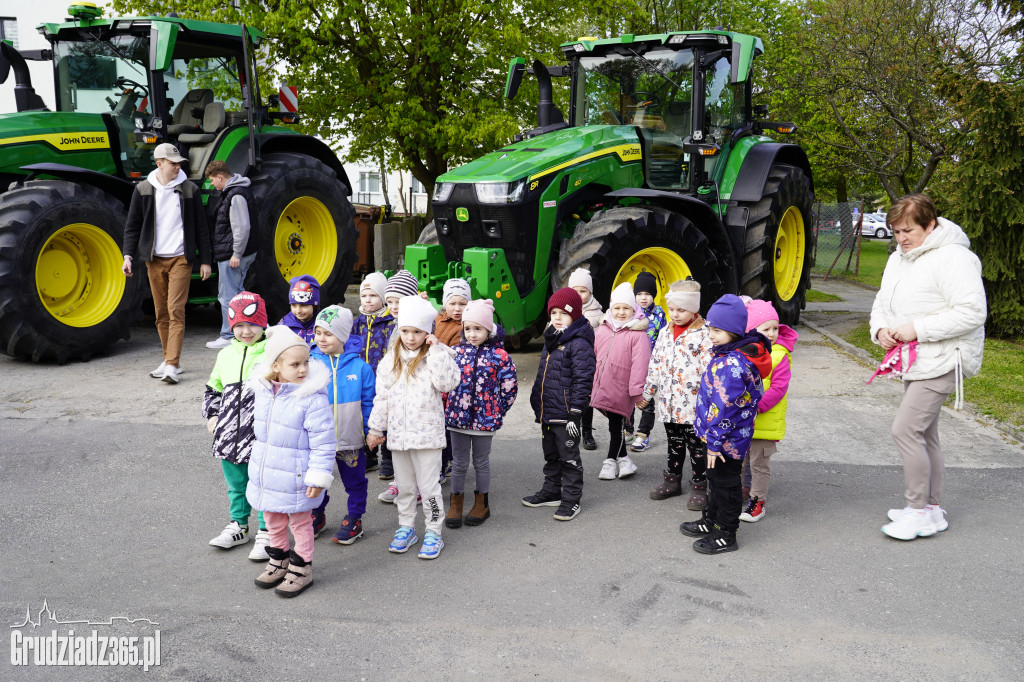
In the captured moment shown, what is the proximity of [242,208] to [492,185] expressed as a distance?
2.53m

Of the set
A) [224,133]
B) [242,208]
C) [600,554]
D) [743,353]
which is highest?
[224,133]

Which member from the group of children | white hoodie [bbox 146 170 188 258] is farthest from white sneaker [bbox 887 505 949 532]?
white hoodie [bbox 146 170 188 258]

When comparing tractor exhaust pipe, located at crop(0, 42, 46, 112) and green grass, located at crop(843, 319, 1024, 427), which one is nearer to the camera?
green grass, located at crop(843, 319, 1024, 427)

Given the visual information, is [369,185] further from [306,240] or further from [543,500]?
[543,500]

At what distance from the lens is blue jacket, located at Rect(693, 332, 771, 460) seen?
15.2ft

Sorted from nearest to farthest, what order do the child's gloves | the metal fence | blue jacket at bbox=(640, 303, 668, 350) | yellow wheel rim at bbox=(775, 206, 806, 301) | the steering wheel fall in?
the child's gloves → blue jacket at bbox=(640, 303, 668, 350) → the steering wheel → yellow wheel rim at bbox=(775, 206, 806, 301) → the metal fence

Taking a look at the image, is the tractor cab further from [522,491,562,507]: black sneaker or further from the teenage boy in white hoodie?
[522,491,562,507]: black sneaker

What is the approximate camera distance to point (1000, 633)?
3.84 m

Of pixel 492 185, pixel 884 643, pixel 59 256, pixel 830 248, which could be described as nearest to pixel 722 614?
pixel 884 643

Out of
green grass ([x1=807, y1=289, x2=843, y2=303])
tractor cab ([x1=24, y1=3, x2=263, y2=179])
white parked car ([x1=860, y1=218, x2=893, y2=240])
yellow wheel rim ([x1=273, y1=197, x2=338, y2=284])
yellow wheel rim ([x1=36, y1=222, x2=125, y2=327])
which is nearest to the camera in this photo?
yellow wheel rim ([x1=36, y1=222, x2=125, y2=327])

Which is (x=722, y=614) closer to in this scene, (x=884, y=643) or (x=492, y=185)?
(x=884, y=643)

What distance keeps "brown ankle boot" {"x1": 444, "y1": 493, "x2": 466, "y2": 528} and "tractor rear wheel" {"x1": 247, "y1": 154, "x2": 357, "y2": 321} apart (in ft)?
17.4

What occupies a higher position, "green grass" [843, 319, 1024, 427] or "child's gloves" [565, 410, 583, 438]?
"child's gloves" [565, 410, 583, 438]

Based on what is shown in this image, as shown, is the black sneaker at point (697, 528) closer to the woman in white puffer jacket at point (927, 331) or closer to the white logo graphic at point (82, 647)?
the woman in white puffer jacket at point (927, 331)
